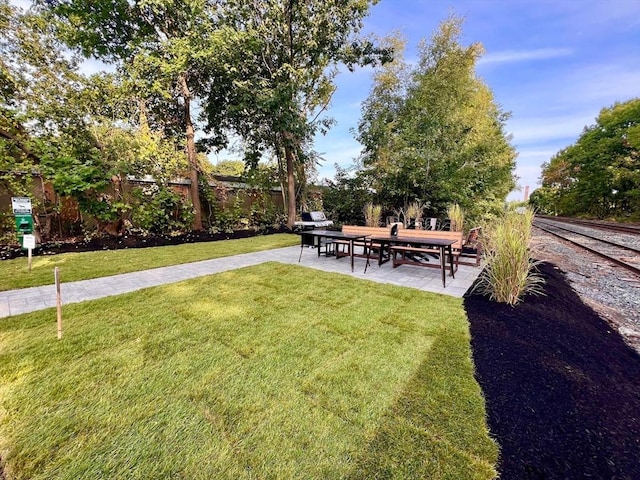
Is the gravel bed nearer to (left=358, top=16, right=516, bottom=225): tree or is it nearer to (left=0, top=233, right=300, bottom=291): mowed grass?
(left=358, top=16, right=516, bottom=225): tree

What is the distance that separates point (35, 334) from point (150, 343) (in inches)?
44.8

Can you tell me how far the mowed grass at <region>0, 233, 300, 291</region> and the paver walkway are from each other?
0.32m

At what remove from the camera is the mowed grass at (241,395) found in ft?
4.37

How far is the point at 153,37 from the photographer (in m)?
8.24

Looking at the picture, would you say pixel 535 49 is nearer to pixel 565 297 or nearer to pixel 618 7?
pixel 618 7

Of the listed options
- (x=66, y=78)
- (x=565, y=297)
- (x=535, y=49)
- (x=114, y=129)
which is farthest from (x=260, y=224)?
(x=535, y=49)

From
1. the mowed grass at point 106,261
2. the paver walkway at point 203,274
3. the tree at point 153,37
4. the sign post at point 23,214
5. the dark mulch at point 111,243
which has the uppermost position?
the tree at point 153,37

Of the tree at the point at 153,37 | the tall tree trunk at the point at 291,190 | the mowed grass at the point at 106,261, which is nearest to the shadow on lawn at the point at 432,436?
the mowed grass at the point at 106,261

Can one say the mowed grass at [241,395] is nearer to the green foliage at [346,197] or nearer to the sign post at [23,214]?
the sign post at [23,214]

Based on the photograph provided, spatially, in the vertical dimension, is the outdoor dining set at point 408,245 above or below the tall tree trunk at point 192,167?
below

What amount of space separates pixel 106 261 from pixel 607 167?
29807 mm

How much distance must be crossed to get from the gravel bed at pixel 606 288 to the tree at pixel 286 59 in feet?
26.1

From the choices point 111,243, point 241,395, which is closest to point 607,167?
point 241,395

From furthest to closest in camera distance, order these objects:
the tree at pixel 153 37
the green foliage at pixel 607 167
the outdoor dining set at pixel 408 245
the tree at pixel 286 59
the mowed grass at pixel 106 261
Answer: the green foliage at pixel 607 167
the tree at pixel 286 59
the tree at pixel 153 37
the outdoor dining set at pixel 408 245
the mowed grass at pixel 106 261
